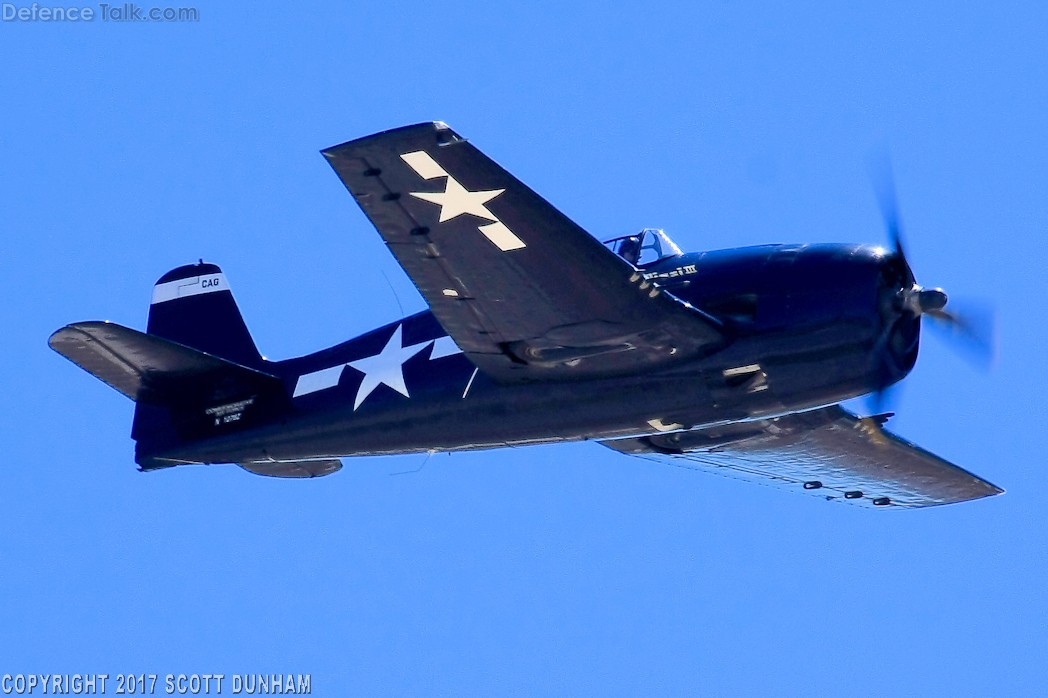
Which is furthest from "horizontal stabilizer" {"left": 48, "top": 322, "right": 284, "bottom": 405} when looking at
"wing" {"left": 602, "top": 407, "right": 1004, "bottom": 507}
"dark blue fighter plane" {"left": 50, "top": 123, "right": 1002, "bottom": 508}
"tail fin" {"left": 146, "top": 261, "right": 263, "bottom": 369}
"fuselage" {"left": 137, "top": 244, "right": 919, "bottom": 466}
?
"wing" {"left": 602, "top": 407, "right": 1004, "bottom": 507}

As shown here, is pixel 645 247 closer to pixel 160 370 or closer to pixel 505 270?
pixel 505 270

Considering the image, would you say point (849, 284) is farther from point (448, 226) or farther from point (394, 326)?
point (394, 326)

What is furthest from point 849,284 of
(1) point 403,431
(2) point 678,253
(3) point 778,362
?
(1) point 403,431

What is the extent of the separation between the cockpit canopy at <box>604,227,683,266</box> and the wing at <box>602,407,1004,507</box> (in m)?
2.14

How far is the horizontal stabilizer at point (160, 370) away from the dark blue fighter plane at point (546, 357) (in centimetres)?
2

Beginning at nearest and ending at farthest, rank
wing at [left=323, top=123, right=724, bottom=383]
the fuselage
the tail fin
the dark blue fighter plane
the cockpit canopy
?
wing at [left=323, top=123, right=724, bottom=383]
the dark blue fighter plane
the fuselage
the cockpit canopy
the tail fin

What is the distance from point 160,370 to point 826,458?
7477 mm

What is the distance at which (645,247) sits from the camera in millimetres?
13852

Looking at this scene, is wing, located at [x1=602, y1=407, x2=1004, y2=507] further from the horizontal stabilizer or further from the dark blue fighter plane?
the horizontal stabilizer

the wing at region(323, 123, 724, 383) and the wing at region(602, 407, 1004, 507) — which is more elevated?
the wing at region(323, 123, 724, 383)

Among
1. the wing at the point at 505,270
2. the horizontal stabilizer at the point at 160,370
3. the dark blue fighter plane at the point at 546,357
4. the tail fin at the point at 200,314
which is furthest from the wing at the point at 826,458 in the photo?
the tail fin at the point at 200,314

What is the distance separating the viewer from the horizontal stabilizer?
595 inches

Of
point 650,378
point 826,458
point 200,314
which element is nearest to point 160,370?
point 200,314

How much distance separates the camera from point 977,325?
1294 centimetres
